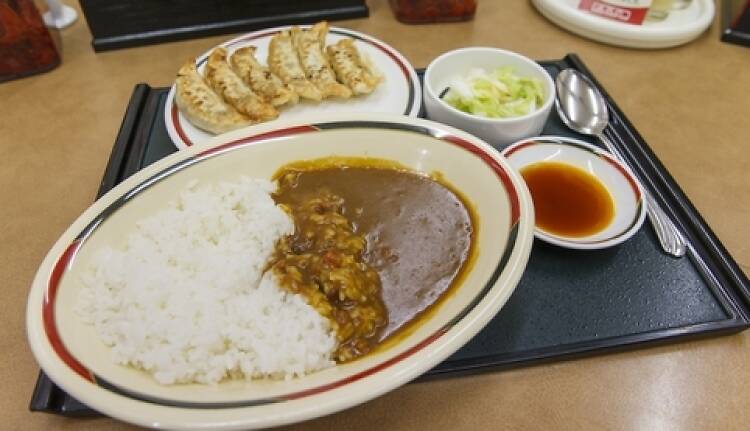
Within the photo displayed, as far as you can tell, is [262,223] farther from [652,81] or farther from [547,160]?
[652,81]

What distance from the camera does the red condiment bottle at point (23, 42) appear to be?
2.26m

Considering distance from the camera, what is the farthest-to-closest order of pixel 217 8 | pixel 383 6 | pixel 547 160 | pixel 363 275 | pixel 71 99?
pixel 383 6 → pixel 217 8 → pixel 71 99 → pixel 547 160 → pixel 363 275

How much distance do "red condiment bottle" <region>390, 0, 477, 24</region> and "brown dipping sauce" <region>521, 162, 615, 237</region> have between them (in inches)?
53.9

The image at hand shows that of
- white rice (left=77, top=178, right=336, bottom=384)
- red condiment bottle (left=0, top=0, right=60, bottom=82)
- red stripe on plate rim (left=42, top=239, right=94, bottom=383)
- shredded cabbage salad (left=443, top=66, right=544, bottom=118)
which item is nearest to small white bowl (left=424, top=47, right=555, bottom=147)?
shredded cabbage salad (left=443, top=66, right=544, bottom=118)

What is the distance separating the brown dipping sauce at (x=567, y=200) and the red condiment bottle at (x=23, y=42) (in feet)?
7.30

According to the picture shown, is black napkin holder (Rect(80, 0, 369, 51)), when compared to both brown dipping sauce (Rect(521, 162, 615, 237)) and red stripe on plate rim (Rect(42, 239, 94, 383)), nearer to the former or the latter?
brown dipping sauce (Rect(521, 162, 615, 237))

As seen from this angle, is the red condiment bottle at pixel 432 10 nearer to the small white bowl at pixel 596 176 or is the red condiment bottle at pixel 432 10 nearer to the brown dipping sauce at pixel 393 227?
the small white bowl at pixel 596 176

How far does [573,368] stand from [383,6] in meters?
2.29

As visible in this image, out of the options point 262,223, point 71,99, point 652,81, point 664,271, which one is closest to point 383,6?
point 652,81

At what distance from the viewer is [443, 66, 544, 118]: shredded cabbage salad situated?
6.39 ft

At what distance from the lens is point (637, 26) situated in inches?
104

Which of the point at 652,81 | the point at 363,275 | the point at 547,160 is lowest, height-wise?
the point at 652,81

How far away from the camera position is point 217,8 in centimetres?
268

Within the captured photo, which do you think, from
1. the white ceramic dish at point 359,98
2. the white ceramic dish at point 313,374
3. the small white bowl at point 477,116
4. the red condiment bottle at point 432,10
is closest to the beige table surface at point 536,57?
the red condiment bottle at point 432,10
